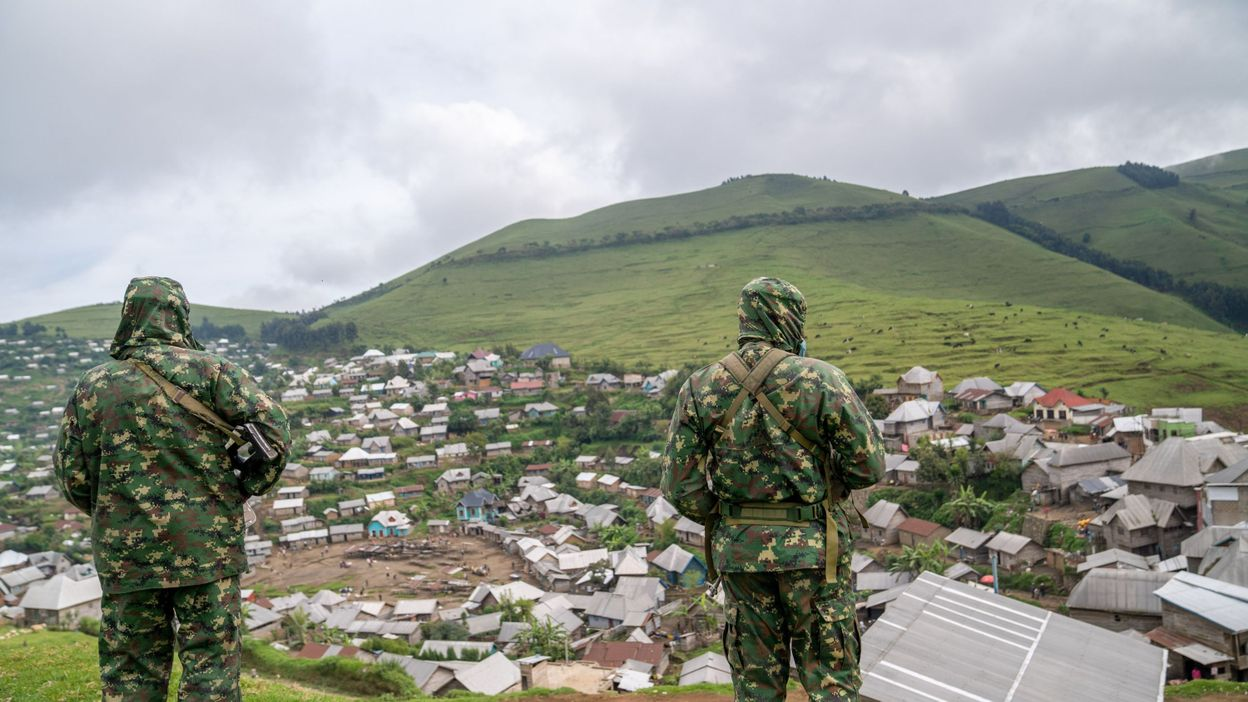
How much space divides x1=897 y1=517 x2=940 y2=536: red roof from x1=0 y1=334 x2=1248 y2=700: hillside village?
169mm

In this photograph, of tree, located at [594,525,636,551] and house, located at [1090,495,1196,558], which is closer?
house, located at [1090,495,1196,558]

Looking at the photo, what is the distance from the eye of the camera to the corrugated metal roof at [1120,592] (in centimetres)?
2534

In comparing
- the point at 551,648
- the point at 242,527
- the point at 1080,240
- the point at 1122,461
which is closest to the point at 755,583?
the point at 242,527

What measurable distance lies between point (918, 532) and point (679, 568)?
1171cm

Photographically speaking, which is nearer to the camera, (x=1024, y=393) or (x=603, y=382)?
(x=1024, y=393)

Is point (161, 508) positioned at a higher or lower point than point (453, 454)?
higher

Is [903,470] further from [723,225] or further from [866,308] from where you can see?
[723,225]

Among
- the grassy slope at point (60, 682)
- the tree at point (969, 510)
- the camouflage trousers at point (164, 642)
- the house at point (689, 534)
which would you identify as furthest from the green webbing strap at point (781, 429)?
the house at point (689, 534)

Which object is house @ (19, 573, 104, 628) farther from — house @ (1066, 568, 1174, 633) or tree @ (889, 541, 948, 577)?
house @ (1066, 568, 1174, 633)

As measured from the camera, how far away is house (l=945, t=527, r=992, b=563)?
35.6 m

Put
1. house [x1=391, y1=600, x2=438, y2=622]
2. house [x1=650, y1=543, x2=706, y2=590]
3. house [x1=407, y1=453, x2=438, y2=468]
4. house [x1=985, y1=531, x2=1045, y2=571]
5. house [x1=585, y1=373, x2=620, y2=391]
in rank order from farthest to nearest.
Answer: house [x1=585, y1=373, x2=620, y2=391], house [x1=407, y1=453, x2=438, y2=468], house [x1=650, y1=543, x2=706, y2=590], house [x1=391, y1=600, x2=438, y2=622], house [x1=985, y1=531, x2=1045, y2=571]

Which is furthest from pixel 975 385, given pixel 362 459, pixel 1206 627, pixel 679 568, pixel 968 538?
pixel 362 459

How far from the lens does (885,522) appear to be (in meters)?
40.5

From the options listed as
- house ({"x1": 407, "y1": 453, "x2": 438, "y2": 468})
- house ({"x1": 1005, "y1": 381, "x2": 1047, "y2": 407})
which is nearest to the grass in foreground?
house ({"x1": 1005, "y1": 381, "x2": 1047, "y2": 407})
